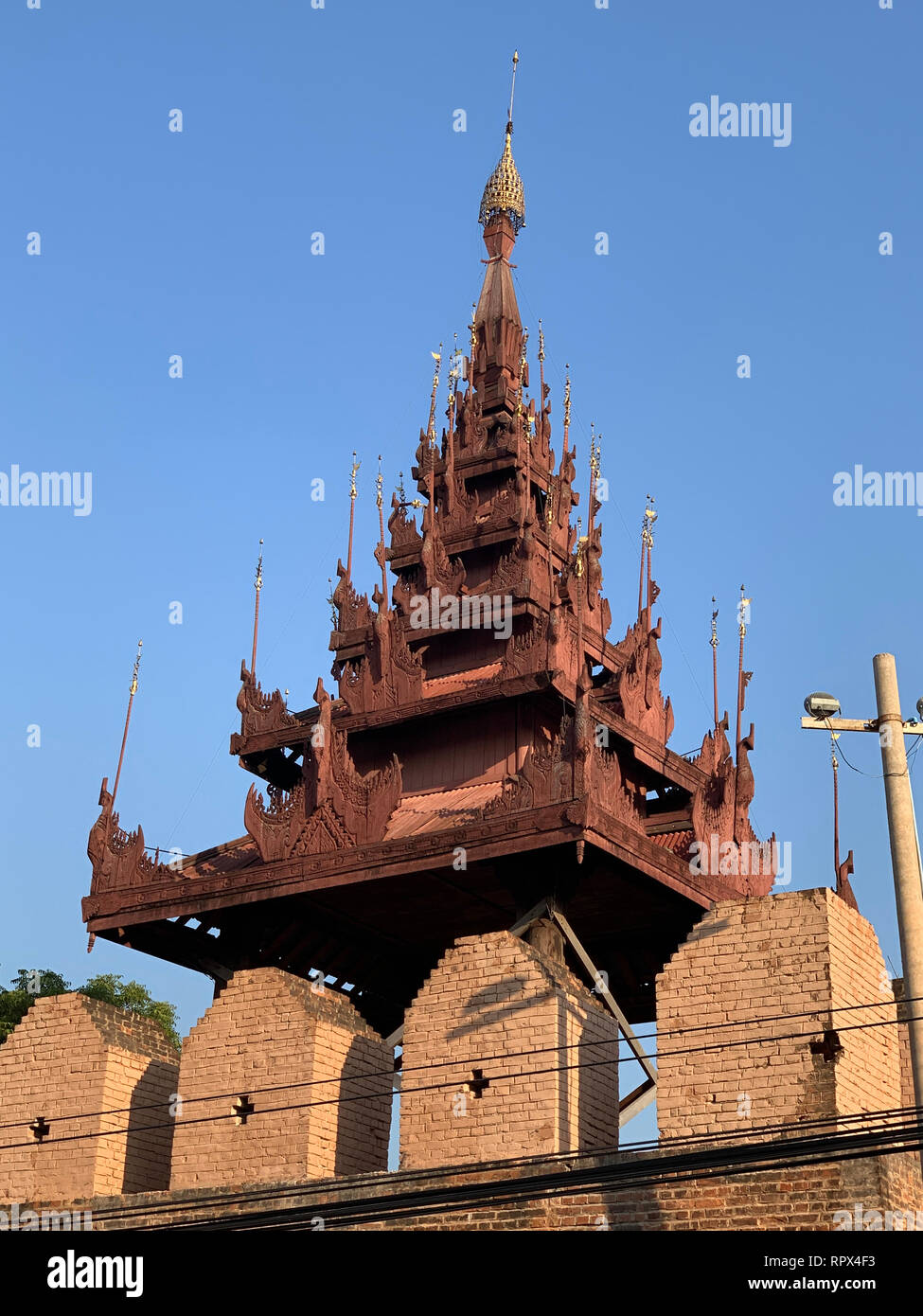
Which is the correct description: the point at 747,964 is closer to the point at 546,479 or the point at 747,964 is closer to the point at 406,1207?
the point at 406,1207

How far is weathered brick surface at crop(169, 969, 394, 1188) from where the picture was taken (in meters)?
25.4

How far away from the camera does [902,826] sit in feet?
63.5

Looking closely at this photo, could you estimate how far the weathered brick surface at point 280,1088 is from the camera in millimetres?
25438

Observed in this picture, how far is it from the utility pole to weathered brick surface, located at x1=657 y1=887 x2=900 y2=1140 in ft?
8.03

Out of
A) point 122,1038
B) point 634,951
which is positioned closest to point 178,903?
point 122,1038

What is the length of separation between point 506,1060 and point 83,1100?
736cm

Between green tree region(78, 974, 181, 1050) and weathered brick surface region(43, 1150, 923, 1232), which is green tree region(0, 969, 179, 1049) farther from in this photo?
weathered brick surface region(43, 1150, 923, 1232)

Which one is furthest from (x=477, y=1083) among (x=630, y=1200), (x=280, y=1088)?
(x=280, y=1088)

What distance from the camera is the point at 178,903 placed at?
99.6ft

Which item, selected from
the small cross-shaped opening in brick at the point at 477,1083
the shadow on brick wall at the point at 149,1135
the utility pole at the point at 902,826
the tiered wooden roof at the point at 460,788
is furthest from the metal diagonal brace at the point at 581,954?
the utility pole at the point at 902,826

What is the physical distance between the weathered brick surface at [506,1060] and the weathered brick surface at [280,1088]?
0.99 metres

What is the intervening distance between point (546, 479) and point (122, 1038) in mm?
13938

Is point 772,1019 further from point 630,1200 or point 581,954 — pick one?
point 581,954
